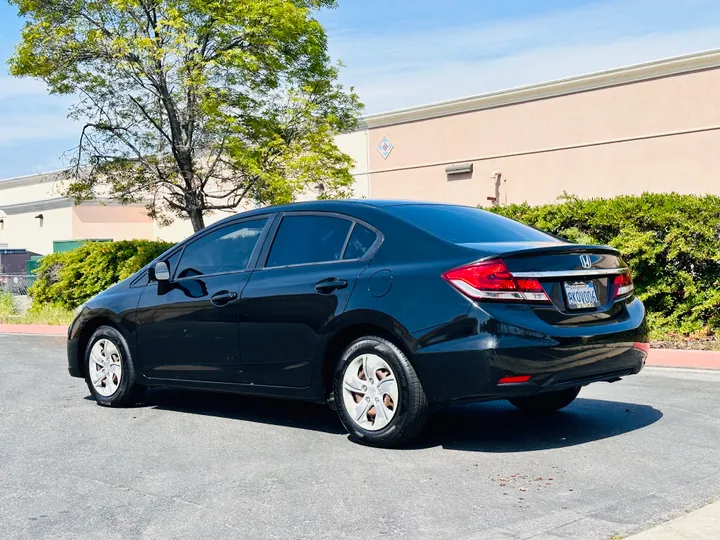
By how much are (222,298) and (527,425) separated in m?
2.45

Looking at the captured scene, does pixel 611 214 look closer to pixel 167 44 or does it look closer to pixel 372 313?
pixel 372 313

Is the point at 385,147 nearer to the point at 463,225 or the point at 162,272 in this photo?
the point at 162,272

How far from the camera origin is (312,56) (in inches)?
829

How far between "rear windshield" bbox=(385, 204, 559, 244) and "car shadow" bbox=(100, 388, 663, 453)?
1.36 m

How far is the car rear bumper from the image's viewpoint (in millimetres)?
5676

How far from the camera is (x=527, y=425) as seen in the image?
690 centimetres

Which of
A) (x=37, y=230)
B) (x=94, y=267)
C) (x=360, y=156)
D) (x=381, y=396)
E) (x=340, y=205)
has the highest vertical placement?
(x=360, y=156)

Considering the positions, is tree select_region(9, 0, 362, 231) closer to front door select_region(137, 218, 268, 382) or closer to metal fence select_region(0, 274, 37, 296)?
metal fence select_region(0, 274, 37, 296)

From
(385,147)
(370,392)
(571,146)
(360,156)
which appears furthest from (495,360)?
(360,156)

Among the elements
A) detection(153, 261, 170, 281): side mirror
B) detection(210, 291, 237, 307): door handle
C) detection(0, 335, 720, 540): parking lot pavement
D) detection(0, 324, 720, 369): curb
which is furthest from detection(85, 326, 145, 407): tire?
detection(0, 324, 720, 369): curb

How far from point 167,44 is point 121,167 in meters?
3.70

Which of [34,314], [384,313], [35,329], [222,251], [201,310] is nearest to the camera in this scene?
[384,313]

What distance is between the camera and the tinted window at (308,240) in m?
6.69

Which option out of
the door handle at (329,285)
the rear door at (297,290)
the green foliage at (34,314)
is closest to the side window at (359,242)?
the rear door at (297,290)
